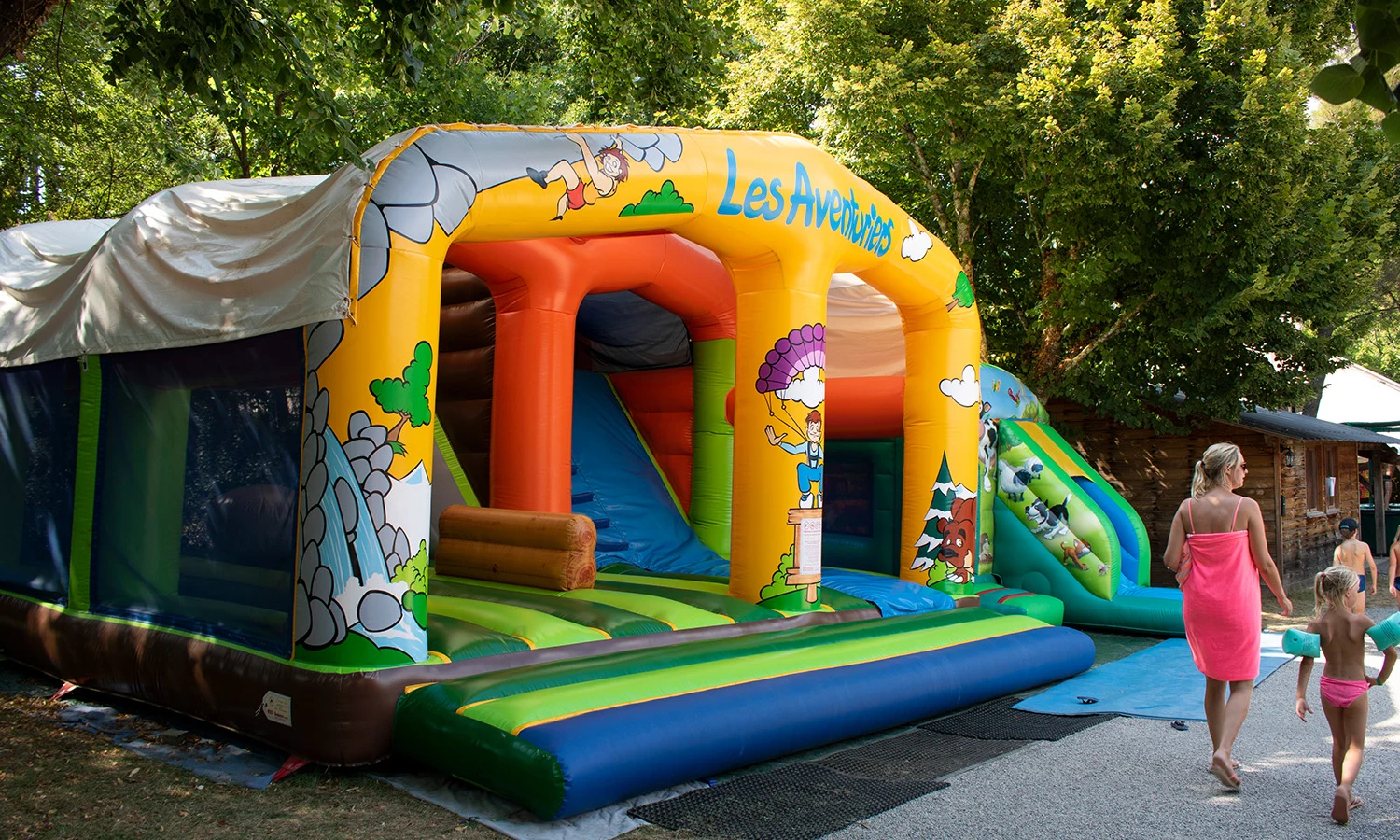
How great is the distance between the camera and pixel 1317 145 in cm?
897

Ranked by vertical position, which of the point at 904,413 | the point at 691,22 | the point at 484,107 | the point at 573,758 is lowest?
the point at 573,758

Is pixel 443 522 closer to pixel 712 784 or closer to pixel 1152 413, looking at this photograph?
pixel 712 784

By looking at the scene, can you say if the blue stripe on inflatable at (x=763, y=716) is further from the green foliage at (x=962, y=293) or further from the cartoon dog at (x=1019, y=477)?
the cartoon dog at (x=1019, y=477)

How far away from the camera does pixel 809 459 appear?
5430mm

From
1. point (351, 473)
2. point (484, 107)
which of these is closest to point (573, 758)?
point (351, 473)

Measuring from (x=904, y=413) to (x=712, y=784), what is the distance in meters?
3.53

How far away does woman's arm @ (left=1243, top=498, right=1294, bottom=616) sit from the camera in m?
3.48

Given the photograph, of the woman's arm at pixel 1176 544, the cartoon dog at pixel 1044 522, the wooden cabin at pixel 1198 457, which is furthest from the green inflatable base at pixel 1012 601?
the wooden cabin at pixel 1198 457

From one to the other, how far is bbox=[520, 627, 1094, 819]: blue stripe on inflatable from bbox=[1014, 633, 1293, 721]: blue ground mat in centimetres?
20

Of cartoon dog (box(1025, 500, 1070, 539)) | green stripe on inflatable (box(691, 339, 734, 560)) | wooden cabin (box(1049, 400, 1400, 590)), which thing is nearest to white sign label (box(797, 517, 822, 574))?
green stripe on inflatable (box(691, 339, 734, 560))

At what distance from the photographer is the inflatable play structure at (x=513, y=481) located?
12.5 feet

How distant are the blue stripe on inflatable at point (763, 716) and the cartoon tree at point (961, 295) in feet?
7.18

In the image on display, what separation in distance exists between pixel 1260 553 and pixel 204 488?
Answer: 4.14m

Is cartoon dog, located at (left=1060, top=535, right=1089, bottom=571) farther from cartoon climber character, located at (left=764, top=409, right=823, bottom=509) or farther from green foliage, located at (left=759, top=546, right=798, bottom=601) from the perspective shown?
green foliage, located at (left=759, top=546, right=798, bottom=601)
